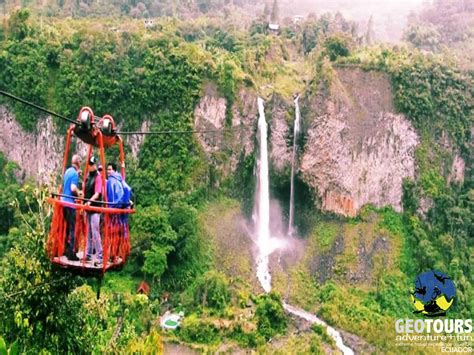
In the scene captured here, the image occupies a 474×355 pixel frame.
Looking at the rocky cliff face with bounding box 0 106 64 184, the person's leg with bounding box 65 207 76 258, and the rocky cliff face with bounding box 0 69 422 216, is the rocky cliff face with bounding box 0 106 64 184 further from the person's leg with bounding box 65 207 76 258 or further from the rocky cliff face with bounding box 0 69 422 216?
the person's leg with bounding box 65 207 76 258

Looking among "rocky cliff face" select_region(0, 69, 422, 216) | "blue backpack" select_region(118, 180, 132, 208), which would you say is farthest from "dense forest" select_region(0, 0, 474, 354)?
"blue backpack" select_region(118, 180, 132, 208)

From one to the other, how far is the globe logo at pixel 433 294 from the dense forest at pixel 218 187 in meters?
0.65

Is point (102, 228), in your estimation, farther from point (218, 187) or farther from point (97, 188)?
point (218, 187)

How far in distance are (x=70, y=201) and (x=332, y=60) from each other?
1966cm

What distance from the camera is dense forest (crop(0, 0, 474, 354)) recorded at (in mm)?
18875

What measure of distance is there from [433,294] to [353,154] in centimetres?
627

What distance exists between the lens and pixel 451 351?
1792 centimetres

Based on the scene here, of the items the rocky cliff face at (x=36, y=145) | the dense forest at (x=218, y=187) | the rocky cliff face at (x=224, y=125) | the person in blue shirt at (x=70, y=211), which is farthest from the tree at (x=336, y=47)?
the person in blue shirt at (x=70, y=211)

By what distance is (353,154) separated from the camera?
75.3 ft

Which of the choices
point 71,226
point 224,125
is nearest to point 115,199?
point 71,226

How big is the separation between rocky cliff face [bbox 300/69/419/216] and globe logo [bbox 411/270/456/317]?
3.73 metres

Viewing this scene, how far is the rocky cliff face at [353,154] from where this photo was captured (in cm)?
2288

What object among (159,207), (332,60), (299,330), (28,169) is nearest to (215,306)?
(299,330)

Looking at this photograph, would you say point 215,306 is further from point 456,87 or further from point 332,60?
point 456,87
